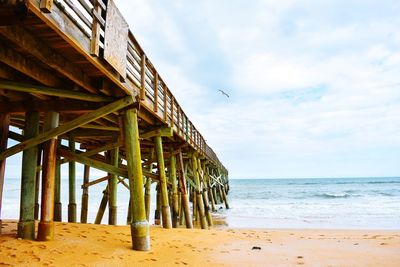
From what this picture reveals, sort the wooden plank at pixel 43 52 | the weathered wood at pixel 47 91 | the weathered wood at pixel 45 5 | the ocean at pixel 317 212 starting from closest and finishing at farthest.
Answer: the weathered wood at pixel 45 5, the wooden plank at pixel 43 52, the weathered wood at pixel 47 91, the ocean at pixel 317 212

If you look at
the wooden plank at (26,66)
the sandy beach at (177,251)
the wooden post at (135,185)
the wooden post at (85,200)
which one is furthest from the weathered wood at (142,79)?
the wooden post at (85,200)

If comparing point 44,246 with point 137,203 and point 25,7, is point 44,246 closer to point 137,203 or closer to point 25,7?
point 137,203

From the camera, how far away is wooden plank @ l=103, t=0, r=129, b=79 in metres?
4.45

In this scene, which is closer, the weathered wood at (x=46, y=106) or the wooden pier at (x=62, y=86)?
the wooden pier at (x=62, y=86)

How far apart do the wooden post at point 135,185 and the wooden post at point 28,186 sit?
1.49 metres

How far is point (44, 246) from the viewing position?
15.6ft

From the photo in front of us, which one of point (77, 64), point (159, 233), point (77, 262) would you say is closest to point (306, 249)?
point (159, 233)

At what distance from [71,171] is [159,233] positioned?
4.28 m

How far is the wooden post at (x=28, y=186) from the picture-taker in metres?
5.09

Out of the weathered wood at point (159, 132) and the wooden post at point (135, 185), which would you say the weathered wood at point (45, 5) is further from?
the weathered wood at point (159, 132)

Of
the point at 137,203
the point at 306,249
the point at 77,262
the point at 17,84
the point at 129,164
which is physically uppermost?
the point at 17,84

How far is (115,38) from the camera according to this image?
15.6 feet

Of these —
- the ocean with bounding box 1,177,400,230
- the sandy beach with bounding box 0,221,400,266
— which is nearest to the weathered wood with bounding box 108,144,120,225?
the sandy beach with bounding box 0,221,400,266

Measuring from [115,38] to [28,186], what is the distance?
2.70m
